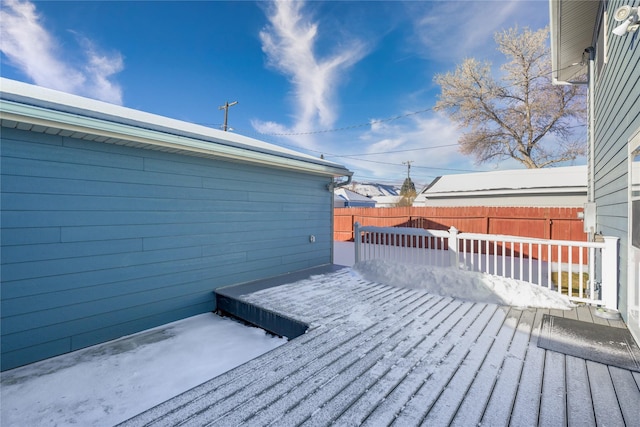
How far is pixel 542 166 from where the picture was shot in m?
15.8

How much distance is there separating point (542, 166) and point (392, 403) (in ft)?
61.7

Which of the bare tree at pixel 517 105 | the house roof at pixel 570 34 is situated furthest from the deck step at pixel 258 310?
the bare tree at pixel 517 105

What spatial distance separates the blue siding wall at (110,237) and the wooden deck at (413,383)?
1.91 metres

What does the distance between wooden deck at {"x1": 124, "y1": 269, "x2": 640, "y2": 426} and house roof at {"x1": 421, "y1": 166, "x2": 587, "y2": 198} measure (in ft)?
38.4

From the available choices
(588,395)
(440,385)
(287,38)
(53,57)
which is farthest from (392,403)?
(287,38)

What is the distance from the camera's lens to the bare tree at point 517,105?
1423cm

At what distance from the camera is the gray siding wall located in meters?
2.58

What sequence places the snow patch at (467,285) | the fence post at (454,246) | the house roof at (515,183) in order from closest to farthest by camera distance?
the snow patch at (467,285)
the fence post at (454,246)
the house roof at (515,183)

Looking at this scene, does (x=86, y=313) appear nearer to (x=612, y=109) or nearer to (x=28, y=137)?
(x=28, y=137)

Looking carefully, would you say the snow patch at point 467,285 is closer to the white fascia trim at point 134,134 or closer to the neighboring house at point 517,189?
the white fascia trim at point 134,134

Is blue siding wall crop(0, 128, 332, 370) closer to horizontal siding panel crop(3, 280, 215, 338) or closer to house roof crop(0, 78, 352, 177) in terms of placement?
horizontal siding panel crop(3, 280, 215, 338)

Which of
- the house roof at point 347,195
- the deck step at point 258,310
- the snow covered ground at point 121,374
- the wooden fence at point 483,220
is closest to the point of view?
the snow covered ground at point 121,374

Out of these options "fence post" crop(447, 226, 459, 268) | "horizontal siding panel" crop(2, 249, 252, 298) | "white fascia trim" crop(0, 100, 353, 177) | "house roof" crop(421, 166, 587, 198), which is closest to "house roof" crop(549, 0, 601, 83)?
"fence post" crop(447, 226, 459, 268)

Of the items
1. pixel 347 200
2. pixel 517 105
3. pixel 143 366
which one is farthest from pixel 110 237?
pixel 347 200
